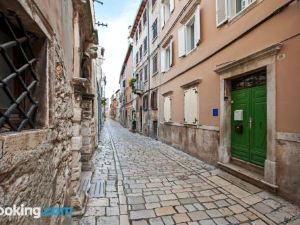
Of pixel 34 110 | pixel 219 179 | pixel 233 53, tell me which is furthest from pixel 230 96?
pixel 34 110

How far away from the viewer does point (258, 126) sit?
529cm

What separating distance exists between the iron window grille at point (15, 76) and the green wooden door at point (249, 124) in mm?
4837

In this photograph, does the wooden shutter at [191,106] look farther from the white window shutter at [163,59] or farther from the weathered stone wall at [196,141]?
the white window shutter at [163,59]

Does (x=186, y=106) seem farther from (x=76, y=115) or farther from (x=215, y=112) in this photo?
(x=76, y=115)

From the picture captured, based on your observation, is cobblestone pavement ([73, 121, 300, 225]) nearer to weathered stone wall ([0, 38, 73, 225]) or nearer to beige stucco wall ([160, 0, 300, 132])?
weathered stone wall ([0, 38, 73, 225])

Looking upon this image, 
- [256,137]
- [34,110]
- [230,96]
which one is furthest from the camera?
[230,96]

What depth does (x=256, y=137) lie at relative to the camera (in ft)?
17.6

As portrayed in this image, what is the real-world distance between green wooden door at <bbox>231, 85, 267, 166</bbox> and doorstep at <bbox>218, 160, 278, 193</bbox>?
217 mm

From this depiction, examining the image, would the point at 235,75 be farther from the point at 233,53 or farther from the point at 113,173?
the point at 113,173

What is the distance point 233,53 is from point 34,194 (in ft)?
19.0

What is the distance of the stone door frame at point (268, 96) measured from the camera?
4.52 m

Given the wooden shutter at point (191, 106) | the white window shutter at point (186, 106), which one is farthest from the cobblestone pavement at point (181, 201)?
the white window shutter at point (186, 106)

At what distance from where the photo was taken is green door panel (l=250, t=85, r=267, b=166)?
5.09m

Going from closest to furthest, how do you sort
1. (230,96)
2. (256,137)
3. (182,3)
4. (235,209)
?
1. (235,209)
2. (256,137)
3. (230,96)
4. (182,3)
